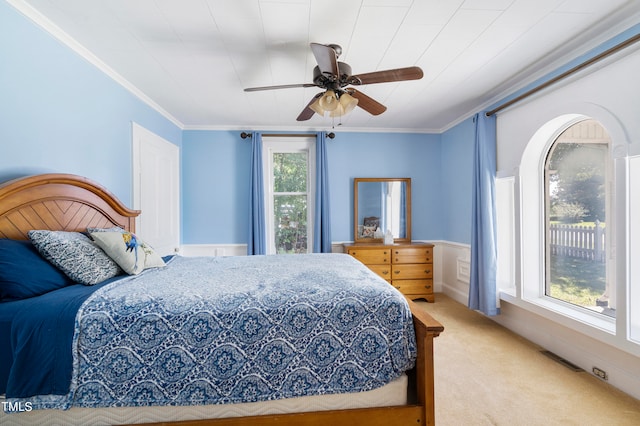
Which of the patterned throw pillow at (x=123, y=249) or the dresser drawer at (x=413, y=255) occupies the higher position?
the patterned throw pillow at (x=123, y=249)

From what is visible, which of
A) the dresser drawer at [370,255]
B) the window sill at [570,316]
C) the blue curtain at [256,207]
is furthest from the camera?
the blue curtain at [256,207]

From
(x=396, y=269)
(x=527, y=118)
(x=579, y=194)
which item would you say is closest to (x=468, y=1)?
(x=527, y=118)

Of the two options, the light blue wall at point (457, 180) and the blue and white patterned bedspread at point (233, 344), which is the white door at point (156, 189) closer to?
the blue and white patterned bedspread at point (233, 344)

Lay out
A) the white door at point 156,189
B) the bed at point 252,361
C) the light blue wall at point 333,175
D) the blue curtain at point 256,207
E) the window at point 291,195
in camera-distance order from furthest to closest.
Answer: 1. the window at point 291,195
2. the light blue wall at point 333,175
3. the blue curtain at point 256,207
4. the white door at point 156,189
5. the bed at point 252,361

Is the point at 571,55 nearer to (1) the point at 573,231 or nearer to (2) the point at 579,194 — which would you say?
(2) the point at 579,194

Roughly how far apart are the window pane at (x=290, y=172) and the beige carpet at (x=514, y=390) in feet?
9.16

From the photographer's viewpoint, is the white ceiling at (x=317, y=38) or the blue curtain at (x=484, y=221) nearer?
the white ceiling at (x=317, y=38)

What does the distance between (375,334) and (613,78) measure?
2.41 m

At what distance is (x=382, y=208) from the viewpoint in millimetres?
4371

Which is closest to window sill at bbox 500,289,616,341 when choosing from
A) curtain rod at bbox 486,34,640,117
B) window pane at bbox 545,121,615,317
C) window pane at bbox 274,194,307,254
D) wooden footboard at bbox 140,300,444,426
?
window pane at bbox 545,121,615,317

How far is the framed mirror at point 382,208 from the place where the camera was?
4348 mm

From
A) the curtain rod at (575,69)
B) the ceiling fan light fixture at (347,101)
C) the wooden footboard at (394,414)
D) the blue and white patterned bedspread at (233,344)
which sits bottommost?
the wooden footboard at (394,414)

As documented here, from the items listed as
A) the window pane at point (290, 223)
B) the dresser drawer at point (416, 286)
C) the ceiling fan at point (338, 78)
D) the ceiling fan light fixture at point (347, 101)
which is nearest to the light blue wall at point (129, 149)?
the window pane at point (290, 223)

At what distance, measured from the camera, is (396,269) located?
3.95 metres
